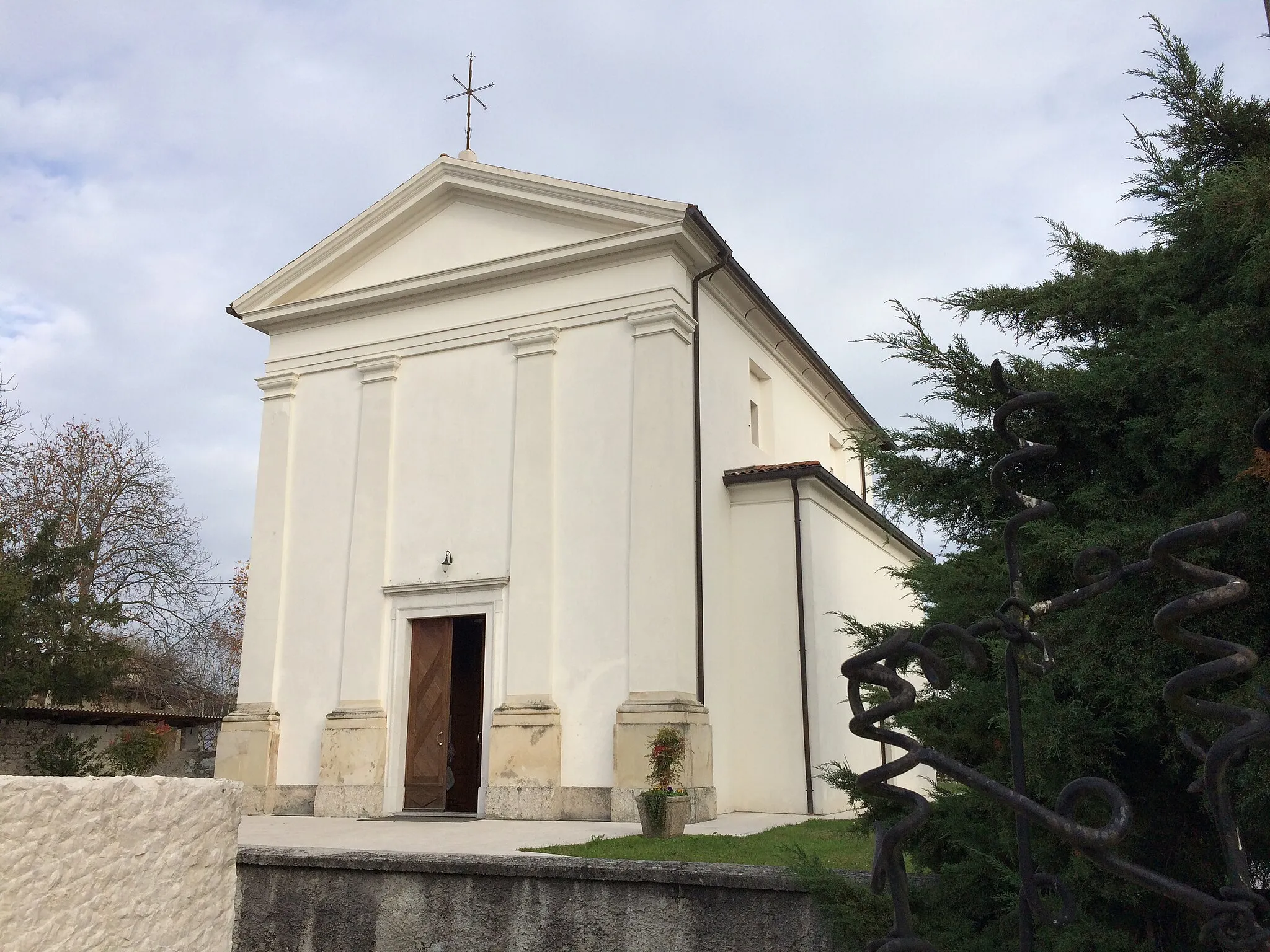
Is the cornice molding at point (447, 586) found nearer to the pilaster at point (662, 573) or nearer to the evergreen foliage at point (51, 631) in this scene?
the pilaster at point (662, 573)

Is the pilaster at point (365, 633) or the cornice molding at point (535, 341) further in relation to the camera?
the cornice molding at point (535, 341)

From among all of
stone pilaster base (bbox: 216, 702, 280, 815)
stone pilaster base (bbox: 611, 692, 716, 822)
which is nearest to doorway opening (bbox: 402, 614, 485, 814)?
stone pilaster base (bbox: 216, 702, 280, 815)

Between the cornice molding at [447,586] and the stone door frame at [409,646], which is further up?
the cornice molding at [447,586]

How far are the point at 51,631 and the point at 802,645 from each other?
46.9 feet

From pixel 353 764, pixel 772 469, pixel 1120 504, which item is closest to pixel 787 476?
pixel 772 469

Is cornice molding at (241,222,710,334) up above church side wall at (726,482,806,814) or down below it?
above

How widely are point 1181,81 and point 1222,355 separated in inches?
53.1

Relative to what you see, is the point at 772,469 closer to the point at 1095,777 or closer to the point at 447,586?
the point at 447,586

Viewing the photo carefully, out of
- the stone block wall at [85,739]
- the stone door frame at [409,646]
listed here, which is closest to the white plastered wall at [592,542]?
the stone door frame at [409,646]

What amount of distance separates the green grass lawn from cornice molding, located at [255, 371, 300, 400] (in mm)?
9790

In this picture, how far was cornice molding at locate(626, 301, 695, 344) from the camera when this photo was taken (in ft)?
46.3

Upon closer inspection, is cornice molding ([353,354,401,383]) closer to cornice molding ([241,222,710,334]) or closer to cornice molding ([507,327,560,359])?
cornice molding ([241,222,710,334])

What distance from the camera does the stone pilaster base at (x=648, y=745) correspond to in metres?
12.5

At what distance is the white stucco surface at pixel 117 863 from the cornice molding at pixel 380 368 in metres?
14.4
